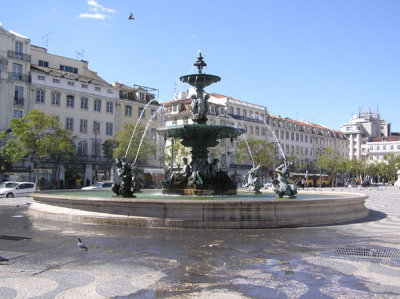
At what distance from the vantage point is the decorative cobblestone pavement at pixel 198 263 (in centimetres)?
504

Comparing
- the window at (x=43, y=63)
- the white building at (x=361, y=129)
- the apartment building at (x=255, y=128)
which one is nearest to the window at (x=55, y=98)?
the window at (x=43, y=63)

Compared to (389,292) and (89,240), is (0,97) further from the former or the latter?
(389,292)

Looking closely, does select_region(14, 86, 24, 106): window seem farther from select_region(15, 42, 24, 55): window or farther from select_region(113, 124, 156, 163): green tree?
select_region(113, 124, 156, 163): green tree

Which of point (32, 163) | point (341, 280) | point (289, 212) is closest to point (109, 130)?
point (32, 163)

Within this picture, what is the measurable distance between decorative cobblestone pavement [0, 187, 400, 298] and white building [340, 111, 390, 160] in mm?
111603

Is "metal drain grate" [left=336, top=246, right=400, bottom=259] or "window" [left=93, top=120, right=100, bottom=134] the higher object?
"window" [left=93, top=120, right=100, bottom=134]

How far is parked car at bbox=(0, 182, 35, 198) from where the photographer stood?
29.9 m

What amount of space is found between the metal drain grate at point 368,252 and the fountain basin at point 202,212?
289 cm

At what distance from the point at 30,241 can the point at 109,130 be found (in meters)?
44.9

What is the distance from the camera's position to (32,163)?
145ft

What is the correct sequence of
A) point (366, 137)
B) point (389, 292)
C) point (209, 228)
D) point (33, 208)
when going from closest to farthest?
point (389, 292), point (209, 228), point (33, 208), point (366, 137)

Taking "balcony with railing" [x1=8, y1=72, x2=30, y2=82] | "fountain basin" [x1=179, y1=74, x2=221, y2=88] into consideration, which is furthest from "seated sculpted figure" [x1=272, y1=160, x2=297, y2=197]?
"balcony with railing" [x1=8, y1=72, x2=30, y2=82]

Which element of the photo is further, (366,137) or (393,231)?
(366,137)

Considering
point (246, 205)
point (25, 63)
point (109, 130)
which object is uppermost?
point (25, 63)
